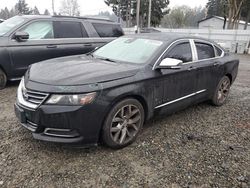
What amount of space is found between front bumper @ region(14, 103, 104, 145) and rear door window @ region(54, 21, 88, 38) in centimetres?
387

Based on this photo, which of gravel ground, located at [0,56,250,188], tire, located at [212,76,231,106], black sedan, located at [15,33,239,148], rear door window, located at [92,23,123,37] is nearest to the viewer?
gravel ground, located at [0,56,250,188]

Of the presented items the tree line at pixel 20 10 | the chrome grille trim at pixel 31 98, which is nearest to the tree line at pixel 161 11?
the tree line at pixel 20 10

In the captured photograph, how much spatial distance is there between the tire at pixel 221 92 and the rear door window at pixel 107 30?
371 cm

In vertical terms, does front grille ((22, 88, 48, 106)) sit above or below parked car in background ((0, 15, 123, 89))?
below

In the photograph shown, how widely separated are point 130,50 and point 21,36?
296 cm

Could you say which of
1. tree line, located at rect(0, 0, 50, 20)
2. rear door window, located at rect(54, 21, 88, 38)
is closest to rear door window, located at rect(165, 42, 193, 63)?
rear door window, located at rect(54, 21, 88, 38)

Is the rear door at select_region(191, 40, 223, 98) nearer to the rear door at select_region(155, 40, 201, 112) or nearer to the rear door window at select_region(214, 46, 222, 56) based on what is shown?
the rear door window at select_region(214, 46, 222, 56)

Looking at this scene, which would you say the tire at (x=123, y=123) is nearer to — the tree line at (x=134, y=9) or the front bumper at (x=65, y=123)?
the front bumper at (x=65, y=123)

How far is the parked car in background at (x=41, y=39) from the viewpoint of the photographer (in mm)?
5655

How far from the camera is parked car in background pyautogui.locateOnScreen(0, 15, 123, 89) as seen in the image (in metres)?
5.66

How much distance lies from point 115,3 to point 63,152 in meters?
39.8

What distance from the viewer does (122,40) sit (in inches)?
178

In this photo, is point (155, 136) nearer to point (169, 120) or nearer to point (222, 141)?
point (169, 120)

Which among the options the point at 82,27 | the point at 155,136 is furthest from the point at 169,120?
the point at 82,27
